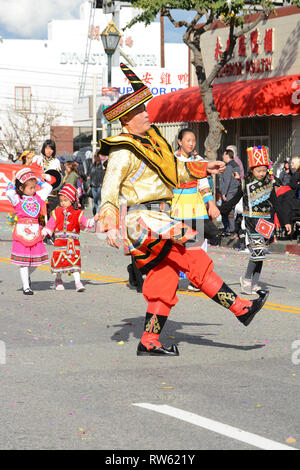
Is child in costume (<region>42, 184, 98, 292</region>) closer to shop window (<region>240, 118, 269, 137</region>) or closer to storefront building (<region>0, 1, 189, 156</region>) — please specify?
shop window (<region>240, 118, 269, 137</region>)

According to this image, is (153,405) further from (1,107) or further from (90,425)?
(1,107)

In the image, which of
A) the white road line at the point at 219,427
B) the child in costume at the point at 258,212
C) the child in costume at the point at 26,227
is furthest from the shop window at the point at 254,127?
the white road line at the point at 219,427

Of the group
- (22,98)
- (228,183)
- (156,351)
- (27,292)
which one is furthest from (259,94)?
(22,98)

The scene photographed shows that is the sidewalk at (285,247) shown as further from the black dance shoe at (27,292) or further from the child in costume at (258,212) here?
the black dance shoe at (27,292)

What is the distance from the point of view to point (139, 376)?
6922 mm

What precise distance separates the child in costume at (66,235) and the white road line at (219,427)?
20.1ft

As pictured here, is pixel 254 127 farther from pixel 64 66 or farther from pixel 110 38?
pixel 64 66

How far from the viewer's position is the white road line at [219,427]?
16.8 ft

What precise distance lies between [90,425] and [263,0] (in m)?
16.7

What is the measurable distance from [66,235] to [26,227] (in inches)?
22.0

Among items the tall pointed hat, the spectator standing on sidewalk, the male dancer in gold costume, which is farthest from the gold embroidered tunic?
the spectator standing on sidewalk

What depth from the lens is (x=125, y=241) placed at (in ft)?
25.2

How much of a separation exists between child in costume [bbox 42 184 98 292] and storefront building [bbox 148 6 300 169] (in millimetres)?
10899

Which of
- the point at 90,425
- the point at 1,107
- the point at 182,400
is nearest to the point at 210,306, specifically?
the point at 182,400
